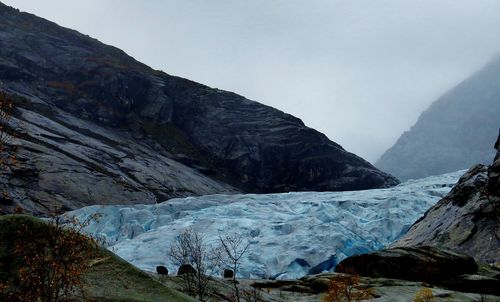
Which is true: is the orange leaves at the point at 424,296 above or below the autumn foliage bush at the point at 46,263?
below

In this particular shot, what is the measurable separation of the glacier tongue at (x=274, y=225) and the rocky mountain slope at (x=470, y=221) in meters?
11.6

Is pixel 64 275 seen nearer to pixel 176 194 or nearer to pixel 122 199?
pixel 122 199

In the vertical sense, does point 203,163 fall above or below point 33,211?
above

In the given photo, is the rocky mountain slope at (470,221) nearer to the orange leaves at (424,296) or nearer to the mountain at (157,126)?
the orange leaves at (424,296)

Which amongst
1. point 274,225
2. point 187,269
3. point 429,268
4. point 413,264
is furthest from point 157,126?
point 187,269

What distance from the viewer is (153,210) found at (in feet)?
224

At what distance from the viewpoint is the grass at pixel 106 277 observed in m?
10.3

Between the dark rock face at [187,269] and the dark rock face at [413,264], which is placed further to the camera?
the dark rock face at [413,264]

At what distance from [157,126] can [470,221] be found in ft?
313

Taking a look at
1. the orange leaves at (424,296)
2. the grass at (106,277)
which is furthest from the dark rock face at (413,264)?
the grass at (106,277)

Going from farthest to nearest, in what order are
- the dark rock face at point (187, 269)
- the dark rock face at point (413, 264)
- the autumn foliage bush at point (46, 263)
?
the dark rock face at point (413, 264) < the dark rock face at point (187, 269) < the autumn foliage bush at point (46, 263)

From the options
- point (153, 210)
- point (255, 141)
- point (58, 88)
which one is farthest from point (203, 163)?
point (153, 210)

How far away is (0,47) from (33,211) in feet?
275

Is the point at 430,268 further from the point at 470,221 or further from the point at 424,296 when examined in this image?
the point at 470,221
